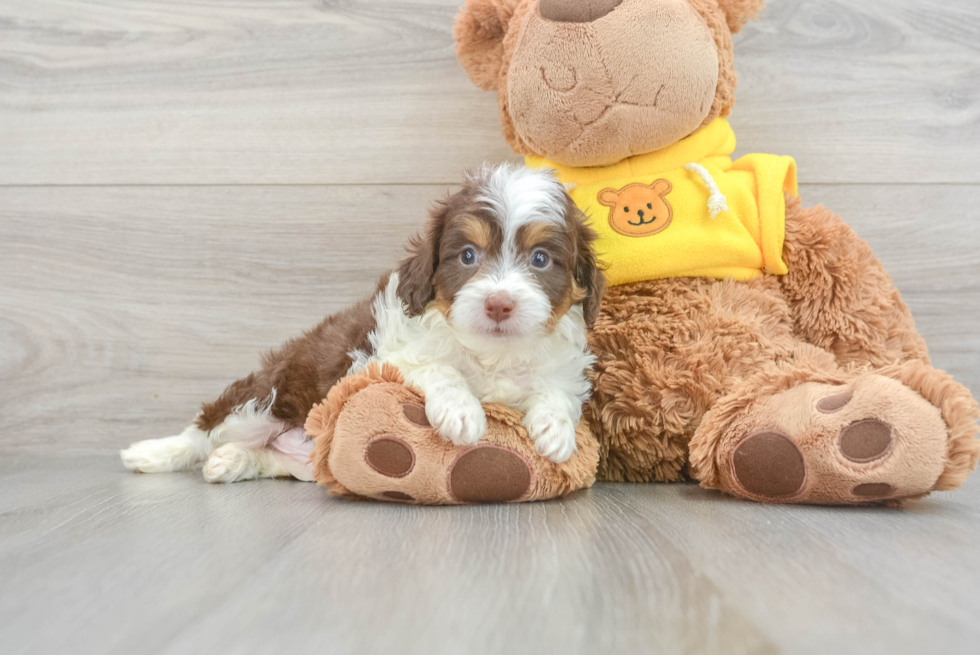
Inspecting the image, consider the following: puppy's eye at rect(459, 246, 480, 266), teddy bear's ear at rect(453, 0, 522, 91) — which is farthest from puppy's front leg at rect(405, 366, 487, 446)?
teddy bear's ear at rect(453, 0, 522, 91)

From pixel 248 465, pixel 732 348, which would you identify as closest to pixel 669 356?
pixel 732 348

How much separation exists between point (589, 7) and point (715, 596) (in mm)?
1229

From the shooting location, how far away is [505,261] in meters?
1.42

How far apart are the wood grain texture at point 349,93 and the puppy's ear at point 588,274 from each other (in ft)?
2.60

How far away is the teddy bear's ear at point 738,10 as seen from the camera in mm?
1709

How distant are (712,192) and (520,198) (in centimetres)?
49

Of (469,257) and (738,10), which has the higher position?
(738,10)

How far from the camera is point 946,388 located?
1.26 meters

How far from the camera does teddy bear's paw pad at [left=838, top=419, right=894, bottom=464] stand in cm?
124

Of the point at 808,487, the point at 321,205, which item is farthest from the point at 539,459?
the point at 321,205

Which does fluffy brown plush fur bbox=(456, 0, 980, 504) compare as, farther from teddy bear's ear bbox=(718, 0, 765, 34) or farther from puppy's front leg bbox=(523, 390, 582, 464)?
puppy's front leg bbox=(523, 390, 582, 464)

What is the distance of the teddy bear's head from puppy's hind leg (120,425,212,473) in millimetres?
1186

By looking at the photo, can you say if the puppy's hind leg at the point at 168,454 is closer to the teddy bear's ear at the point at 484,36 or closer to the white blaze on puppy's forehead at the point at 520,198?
the white blaze on puppy's forehead at the point at 520,198

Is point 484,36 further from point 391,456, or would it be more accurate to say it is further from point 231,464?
point 231,464
